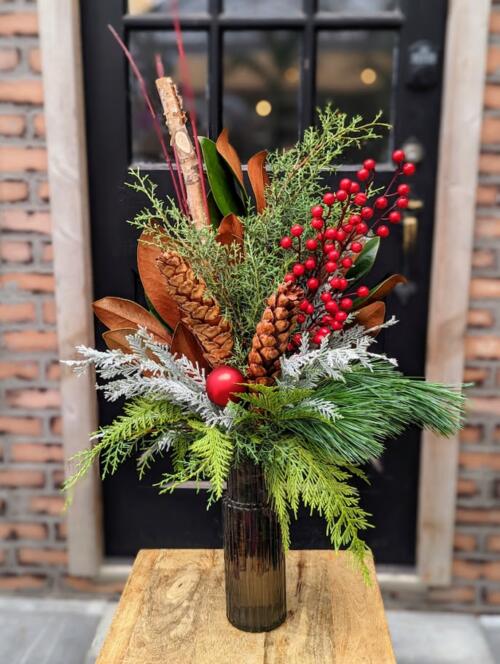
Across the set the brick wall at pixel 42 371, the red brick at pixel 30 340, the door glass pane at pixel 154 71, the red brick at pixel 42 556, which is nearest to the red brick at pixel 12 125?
the brick wall at pixel 42 371

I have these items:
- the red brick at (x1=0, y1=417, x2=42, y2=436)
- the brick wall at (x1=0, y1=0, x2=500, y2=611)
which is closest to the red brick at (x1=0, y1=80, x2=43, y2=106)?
the brick wall at (x1=0, y1=0, x2=500, y2=611)

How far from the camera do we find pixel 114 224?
5.82ft

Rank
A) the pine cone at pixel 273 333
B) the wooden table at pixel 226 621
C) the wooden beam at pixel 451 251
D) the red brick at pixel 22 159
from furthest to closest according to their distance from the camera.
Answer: the red brick at pixel 22 159, the wooden beam at pixel 451 251, the wooden table at pixel 226 621, the pine cone at pixel 273 333

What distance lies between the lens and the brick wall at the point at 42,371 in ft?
5.54

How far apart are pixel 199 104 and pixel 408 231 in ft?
2.06

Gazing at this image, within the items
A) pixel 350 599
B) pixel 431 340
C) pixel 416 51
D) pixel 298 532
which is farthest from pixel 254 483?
pixel 416 51

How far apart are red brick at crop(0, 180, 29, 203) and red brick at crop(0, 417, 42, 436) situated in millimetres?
585

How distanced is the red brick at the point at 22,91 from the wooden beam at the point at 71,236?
0.03 m

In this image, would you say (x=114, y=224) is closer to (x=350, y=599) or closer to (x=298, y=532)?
(x=298, y=532)

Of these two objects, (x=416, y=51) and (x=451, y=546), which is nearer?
(x=416, y=51)

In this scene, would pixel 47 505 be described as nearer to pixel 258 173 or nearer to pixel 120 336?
pixel 120 336

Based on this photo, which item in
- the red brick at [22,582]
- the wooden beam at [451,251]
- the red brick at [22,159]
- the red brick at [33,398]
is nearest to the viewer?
the wooden beam at [451,251]

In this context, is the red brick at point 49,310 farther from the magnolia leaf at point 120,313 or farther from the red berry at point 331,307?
the red berry at point 331,307

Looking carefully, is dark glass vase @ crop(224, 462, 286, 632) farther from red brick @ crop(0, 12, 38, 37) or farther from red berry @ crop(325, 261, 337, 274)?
red brick @ crop(0, 12, 38, 37)
